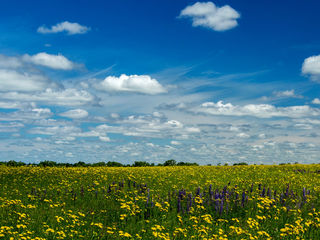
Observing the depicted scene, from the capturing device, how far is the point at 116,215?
34.5 feet

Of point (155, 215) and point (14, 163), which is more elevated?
point (14, 163)

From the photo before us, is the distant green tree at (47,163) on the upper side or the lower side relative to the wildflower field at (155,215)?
upper

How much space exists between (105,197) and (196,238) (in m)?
5.87

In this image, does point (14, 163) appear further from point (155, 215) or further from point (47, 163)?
point (155, 215)

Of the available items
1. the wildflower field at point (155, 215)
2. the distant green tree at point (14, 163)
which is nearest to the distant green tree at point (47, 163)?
the distant green tree at point (14, 163)

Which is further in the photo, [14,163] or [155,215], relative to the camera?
[14,163]

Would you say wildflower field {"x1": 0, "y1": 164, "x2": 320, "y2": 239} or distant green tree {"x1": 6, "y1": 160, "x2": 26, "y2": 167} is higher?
distant green tree {"x1": 6, "y1": 160, "x2": 26, "y2": 167}

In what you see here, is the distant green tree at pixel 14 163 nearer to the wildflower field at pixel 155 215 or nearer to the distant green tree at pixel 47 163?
the distant green tree at pixel 47 163

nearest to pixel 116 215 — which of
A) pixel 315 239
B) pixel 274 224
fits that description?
pixel 274 224

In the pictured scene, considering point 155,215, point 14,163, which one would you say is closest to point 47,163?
point 14,163

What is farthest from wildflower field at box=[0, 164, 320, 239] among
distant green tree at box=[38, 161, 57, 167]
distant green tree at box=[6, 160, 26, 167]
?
distant green tree at box=[6, 160, 26, 167]

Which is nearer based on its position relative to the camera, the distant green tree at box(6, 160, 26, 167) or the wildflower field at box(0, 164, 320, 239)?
the wildflower field at box(0, 164, 320, 239)

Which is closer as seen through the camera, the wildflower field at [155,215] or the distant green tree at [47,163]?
the wildflower field at [155,215]

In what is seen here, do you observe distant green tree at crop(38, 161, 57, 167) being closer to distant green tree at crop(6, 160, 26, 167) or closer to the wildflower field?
distant green tree at crop(6, 160, 26, 167)
